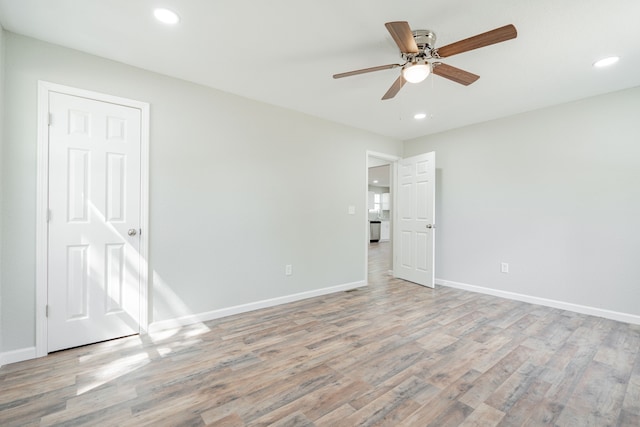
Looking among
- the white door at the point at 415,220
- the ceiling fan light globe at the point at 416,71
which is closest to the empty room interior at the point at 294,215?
the ceiling fan light globe at the point at 416,71

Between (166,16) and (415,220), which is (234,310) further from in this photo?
(415,220)

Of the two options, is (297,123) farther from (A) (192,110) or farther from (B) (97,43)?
(B) (97,43)

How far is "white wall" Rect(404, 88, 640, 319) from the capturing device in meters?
2.97

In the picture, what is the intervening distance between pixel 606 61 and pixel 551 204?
1.64m

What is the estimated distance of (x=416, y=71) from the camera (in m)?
1.98

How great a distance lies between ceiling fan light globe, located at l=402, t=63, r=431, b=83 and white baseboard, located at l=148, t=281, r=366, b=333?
9.18 feet

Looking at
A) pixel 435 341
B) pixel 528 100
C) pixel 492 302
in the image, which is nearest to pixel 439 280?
pixel 492 302

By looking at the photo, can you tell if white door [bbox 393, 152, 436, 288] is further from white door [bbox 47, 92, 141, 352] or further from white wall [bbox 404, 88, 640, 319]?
white door [bbox 47, 92, 141, 352]

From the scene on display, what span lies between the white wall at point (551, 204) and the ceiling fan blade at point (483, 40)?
2.50 metres

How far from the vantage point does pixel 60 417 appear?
1.51m

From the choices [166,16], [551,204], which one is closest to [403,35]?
[166,16]

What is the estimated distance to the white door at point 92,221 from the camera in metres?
2.23

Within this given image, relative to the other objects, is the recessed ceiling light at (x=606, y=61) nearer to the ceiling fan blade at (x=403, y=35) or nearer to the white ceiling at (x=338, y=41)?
the white ceiling at (x=338, y=41)

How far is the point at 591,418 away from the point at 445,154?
145 inches
